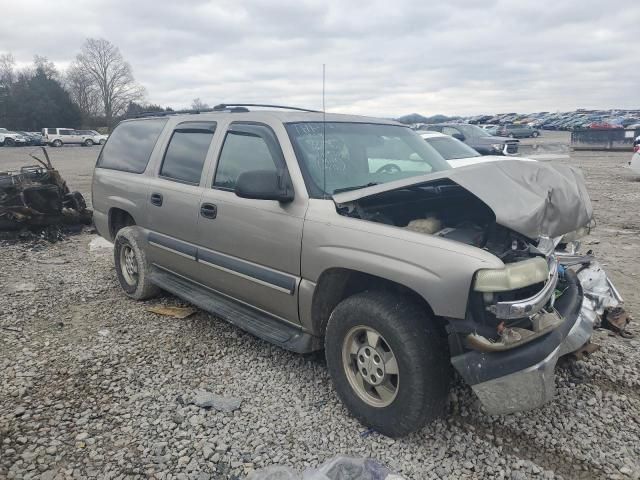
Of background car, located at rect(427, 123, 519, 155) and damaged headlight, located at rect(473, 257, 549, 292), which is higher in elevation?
background car, located at rect(427, 123, 519, 155)

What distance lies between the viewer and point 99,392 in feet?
10.8

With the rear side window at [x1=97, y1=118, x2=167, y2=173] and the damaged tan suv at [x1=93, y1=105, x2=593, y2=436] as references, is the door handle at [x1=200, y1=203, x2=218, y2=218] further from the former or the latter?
the rear side window at [x1=97, y1=118, x2=167, y2=173]

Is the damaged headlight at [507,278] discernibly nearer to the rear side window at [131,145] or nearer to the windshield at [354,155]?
the windshield at [354,155]

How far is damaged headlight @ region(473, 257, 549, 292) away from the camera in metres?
2.29

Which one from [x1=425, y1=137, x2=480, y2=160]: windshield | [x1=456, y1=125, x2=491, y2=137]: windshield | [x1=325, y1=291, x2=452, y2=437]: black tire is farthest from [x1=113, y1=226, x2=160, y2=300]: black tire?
[x1=456, y1=125, x2=491, y2=137]: windshield

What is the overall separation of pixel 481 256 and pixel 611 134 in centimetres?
2606

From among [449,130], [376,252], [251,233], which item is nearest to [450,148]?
[449,130]

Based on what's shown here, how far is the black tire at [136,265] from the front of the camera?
4.75 m

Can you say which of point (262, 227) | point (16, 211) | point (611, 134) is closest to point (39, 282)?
point (16, 211)

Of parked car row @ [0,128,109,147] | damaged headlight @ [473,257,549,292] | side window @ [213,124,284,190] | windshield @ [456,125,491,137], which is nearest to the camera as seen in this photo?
damaged headlight @ [473,257,549,292]

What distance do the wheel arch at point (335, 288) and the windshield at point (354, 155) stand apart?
53cm

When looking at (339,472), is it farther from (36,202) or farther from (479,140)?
(479,140)


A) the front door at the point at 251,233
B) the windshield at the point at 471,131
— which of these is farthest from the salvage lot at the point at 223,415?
the windshield at the point at 471,131

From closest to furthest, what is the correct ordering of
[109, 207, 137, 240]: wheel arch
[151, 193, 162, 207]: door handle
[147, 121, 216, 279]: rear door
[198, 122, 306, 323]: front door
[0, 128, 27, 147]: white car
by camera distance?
[198, 122, 306, 323]: front door → [147, 121, 216, 279]: rear door → [151, 193, 162, 207]: door handle → [109, 207, 137, 240]: wheel arch → [0, 128, 27, 147]: white car
